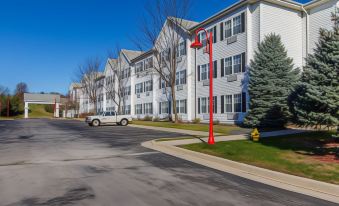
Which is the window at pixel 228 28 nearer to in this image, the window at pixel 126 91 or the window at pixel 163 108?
the window at pixel 163 108

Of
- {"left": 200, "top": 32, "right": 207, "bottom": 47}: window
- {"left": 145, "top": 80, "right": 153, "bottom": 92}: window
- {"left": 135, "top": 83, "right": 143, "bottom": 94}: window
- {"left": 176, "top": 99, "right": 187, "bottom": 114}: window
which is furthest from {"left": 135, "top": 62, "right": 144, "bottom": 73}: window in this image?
{"left": 200, "top": 32, "right": 207, "bottom": 47}: window

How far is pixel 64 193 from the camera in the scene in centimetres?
655

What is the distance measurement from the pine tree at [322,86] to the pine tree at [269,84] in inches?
432

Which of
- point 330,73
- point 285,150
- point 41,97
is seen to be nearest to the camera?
point 330,73

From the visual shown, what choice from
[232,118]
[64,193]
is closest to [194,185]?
[64,193]

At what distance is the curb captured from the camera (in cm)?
691

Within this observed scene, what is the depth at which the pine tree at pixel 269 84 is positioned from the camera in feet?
73.6

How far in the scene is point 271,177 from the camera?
834cm

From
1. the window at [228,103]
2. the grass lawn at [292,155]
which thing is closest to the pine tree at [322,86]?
the grass lawn at [292,155]

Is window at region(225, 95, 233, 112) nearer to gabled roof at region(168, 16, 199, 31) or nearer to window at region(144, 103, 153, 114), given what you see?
gabled roof at region(168, 16, 199, 31)

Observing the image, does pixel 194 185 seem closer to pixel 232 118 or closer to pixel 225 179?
pixel 225 179

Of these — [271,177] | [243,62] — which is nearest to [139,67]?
[243,62]

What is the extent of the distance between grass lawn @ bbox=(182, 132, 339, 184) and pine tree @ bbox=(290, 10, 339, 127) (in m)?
1.27

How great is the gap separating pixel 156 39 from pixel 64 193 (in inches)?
1107
